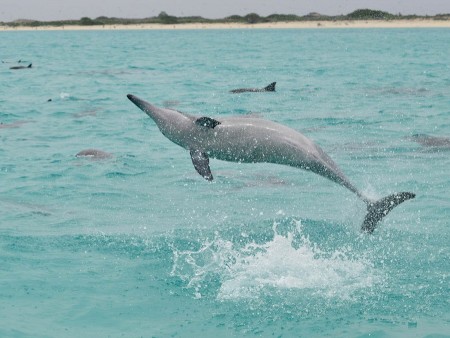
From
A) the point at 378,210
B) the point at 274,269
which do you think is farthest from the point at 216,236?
the point at 378,210

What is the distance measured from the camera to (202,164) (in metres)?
9.15

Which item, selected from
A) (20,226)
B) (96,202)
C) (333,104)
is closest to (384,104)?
(333,104)

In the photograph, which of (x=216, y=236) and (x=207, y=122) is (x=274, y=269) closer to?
(x=216, y=236)

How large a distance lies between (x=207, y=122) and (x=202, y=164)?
517 mm

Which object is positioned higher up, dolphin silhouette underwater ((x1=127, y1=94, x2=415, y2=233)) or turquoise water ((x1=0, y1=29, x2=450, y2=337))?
dolphin silhouette underwater ((x1=127, y1=94, x2=415, y2=233))

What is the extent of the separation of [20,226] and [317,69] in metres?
35.5

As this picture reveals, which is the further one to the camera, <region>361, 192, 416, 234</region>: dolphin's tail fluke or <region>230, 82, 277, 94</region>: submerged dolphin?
<region>230, 82, 277, 94</region>: submerged dolphin

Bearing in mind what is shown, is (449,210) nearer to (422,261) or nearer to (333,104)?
(422,261)

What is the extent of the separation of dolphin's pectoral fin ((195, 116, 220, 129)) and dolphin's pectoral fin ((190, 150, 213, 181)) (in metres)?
0.37

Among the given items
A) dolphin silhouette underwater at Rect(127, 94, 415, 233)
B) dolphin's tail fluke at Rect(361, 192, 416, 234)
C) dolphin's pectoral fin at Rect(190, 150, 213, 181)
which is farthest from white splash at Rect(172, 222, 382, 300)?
dolphin's pectoral fin at Rect(190, 150, 213, 181)

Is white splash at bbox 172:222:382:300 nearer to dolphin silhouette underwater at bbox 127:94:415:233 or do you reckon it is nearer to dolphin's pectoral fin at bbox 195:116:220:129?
dolphin silhouette underwater at bbox 127:94:415:233

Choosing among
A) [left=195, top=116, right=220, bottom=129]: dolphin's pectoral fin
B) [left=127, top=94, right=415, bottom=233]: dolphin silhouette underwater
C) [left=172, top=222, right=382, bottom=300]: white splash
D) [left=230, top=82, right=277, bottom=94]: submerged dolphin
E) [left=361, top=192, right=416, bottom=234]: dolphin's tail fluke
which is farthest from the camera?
[left=230, top=82, right=277, bottom=94]: submerged dolphin

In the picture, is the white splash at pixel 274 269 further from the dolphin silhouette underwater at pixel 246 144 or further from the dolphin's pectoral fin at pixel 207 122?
the dolphin's pectoral fin at pixel 207 122

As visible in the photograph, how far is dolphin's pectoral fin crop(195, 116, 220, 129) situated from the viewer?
898 centimetres
